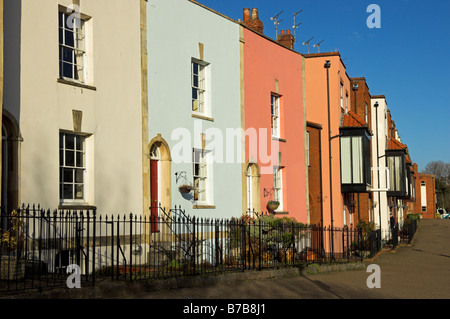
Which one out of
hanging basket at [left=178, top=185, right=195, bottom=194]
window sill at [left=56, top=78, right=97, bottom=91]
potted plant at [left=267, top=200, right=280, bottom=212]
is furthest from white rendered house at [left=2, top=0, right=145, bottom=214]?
potted plant at [left=267, top=200, right=280, bottom=212]

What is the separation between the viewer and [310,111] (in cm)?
3130

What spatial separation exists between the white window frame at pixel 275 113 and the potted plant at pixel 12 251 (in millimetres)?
13407

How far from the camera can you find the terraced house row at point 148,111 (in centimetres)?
1335

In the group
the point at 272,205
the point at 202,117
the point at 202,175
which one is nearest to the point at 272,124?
the point at 272,205

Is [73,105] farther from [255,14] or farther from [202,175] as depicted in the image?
[255,14]

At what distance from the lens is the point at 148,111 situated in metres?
16.8

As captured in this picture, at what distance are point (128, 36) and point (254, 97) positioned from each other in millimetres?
7168

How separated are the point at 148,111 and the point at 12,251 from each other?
20.3 ft

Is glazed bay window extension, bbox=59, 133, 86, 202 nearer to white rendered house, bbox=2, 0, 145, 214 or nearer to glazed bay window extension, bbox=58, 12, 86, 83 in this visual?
white rendered house, bbox=2, 0, 145, 214

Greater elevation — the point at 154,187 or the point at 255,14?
the point at 255,14

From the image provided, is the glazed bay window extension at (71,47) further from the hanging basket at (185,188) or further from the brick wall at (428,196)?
the brick wall at (428,196)

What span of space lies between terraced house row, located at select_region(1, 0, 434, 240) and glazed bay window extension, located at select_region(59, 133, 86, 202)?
35 mm

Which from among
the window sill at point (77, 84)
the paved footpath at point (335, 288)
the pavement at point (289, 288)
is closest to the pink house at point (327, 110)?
the paved footpath at point (335, 288)
